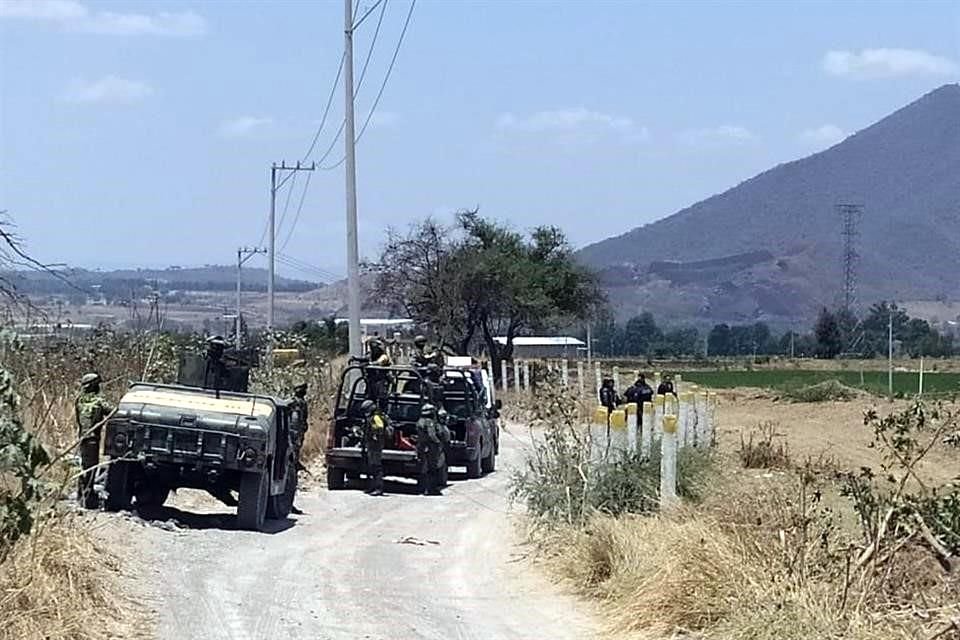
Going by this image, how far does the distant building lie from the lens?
74.1 metres

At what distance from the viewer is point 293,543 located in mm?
15914

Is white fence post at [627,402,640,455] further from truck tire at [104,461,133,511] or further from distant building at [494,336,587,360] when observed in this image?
distant building at [494,336,587,360]

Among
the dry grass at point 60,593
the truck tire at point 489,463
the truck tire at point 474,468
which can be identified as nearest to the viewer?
the dry grass at point 60,593

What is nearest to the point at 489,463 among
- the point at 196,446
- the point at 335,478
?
the point at 335,478

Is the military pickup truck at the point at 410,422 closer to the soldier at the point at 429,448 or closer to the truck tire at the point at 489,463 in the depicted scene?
the truck tire at the point at 489,463

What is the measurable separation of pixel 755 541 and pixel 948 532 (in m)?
1.34

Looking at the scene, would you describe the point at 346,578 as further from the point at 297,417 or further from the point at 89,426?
the point at 297,417

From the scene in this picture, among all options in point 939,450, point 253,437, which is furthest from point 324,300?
point 253,437

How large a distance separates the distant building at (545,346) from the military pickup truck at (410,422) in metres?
42.7

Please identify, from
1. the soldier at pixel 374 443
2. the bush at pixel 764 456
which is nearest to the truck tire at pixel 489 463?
the soldier at pixel 374 443

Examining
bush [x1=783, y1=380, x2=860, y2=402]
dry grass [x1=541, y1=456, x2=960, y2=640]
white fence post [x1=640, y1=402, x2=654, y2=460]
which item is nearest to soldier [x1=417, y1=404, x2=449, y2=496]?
white fence post [x1=640, y1=402, x2=654, y2=460]

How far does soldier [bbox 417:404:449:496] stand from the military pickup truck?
13 centimetres

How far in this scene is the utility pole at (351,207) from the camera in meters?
29.9

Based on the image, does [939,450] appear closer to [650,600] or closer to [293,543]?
[293,543]
